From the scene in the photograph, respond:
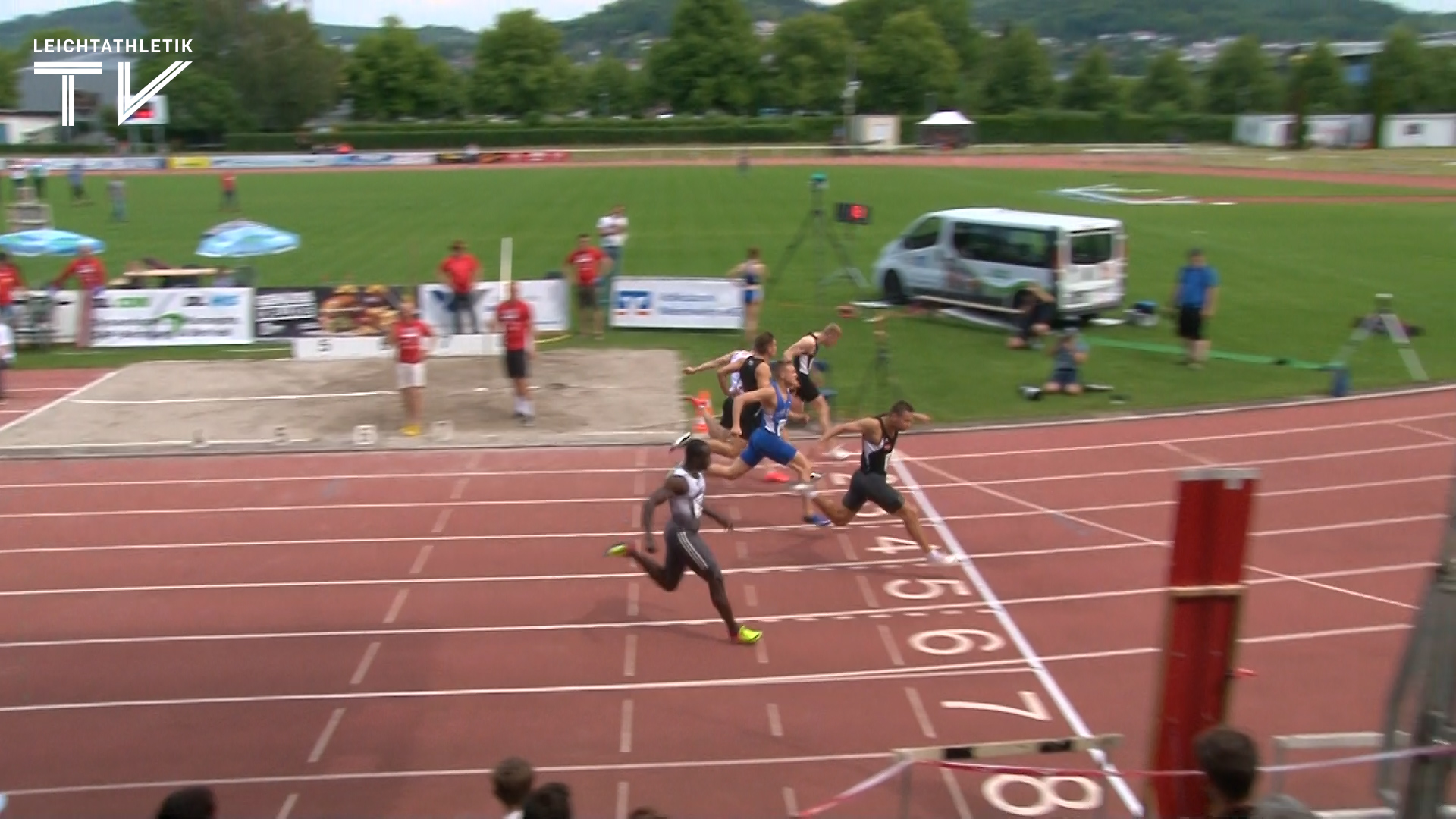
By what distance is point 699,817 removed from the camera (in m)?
7.20

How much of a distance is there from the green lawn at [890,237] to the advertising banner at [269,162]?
617 cm

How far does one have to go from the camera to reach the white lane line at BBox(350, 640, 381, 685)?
908 cm

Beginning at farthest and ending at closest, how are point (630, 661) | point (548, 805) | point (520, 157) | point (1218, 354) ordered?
point (520, 157)
point (1218, 354)
point (630, 661)
point (548, 805)

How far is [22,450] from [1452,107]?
301ft

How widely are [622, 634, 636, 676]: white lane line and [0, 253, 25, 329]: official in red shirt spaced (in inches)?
575

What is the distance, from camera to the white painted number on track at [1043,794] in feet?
23.7

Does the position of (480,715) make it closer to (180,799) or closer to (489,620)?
(489,620)

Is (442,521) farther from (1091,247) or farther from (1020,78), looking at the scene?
(1020,78)

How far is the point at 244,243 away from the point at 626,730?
16.5 m

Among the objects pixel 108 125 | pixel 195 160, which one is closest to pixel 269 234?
pixel 195 160

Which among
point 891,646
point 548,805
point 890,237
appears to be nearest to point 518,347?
point 891,646

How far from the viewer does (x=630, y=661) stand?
30.5 ft

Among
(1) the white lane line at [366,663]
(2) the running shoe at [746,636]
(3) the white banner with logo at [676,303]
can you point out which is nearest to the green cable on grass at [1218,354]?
(3) the white banner with logo at [676,303]

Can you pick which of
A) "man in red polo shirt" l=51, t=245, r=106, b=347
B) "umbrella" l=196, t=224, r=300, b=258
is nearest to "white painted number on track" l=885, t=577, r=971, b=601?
"umbrella" l=196, t=224, r=300, b=258
